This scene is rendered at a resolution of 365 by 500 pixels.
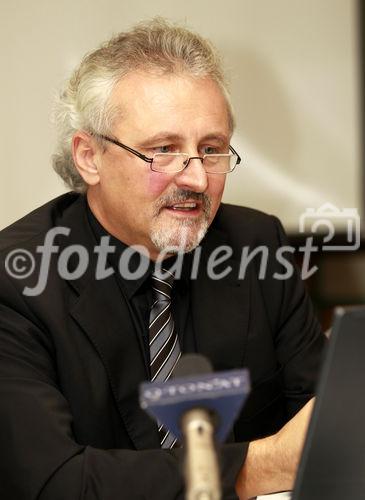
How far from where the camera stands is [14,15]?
7.42 ft

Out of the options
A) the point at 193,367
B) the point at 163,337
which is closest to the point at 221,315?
the point at 163,337

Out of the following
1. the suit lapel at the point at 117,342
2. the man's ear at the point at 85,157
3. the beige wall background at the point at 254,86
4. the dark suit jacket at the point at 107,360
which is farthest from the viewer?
the beige wall background at the point at 254,86

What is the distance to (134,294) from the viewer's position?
1618mm

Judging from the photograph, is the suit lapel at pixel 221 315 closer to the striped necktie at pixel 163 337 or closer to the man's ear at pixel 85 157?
the striped necktie at pixel 163 337

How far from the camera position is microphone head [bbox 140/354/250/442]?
2.44 ft

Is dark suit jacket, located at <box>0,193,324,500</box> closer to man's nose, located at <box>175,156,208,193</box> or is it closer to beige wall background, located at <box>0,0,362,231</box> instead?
man's nose, located at <box>175,156,208,193</box>

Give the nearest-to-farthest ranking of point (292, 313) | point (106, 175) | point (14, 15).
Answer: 1. point (106, 175)
2. point (292, 313)
3. point (14, 15)

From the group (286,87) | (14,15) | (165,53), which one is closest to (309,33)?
(286,87)

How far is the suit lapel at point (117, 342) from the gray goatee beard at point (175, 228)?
0.46ft

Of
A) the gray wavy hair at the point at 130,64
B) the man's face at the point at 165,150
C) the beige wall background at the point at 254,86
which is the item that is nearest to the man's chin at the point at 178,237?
the man's face at the point at 165,150

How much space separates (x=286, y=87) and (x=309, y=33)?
0.64 ft

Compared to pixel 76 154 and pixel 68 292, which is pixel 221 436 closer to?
pixel 68 292

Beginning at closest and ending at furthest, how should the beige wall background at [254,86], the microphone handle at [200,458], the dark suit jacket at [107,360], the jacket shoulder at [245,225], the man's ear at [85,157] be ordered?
1. the microphone handle at [200,458]
2. the dark suit jacket at [107,360]
3. the man's ear at [85,157]
4. the jacket shoulder at [245,225]
5. the beige wall background at [254,86]

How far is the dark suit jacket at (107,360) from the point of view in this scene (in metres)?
1.24
